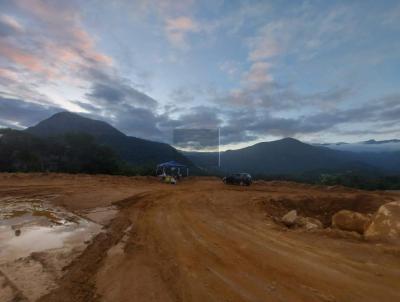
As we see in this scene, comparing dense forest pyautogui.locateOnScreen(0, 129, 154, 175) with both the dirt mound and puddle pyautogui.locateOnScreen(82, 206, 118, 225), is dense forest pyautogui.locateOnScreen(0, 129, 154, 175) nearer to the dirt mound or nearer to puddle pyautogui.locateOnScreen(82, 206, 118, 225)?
the dirt mound

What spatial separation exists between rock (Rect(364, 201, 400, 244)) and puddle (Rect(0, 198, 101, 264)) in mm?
9194

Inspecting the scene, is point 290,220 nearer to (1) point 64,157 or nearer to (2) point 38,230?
(2) point 38,230

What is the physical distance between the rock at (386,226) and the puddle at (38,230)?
9194 millimetres

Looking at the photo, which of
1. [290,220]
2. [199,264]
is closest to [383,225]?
[290,220]

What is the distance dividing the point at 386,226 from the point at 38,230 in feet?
38.0

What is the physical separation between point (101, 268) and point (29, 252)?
7.81 ft

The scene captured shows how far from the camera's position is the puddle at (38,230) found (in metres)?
7.70

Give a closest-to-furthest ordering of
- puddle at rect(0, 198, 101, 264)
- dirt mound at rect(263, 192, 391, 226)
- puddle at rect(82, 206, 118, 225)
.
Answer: puddle at rect(0, 198, 101, 264) → puddle at rect(82, 206, 118, 225) → dirt mound at rect(263, 192, 391, 226)

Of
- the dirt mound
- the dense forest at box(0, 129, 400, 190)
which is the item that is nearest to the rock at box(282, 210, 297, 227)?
the dirt mound

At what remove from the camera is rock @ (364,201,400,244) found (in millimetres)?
9180

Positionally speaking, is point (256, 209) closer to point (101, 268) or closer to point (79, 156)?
point (101, 268)

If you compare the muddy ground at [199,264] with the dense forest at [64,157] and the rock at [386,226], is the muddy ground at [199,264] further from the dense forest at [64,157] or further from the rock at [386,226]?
the dense forest at [64,157]

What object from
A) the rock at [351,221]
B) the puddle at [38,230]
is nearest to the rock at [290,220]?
the rock at [351,221]

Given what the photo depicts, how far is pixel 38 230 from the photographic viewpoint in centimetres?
955
